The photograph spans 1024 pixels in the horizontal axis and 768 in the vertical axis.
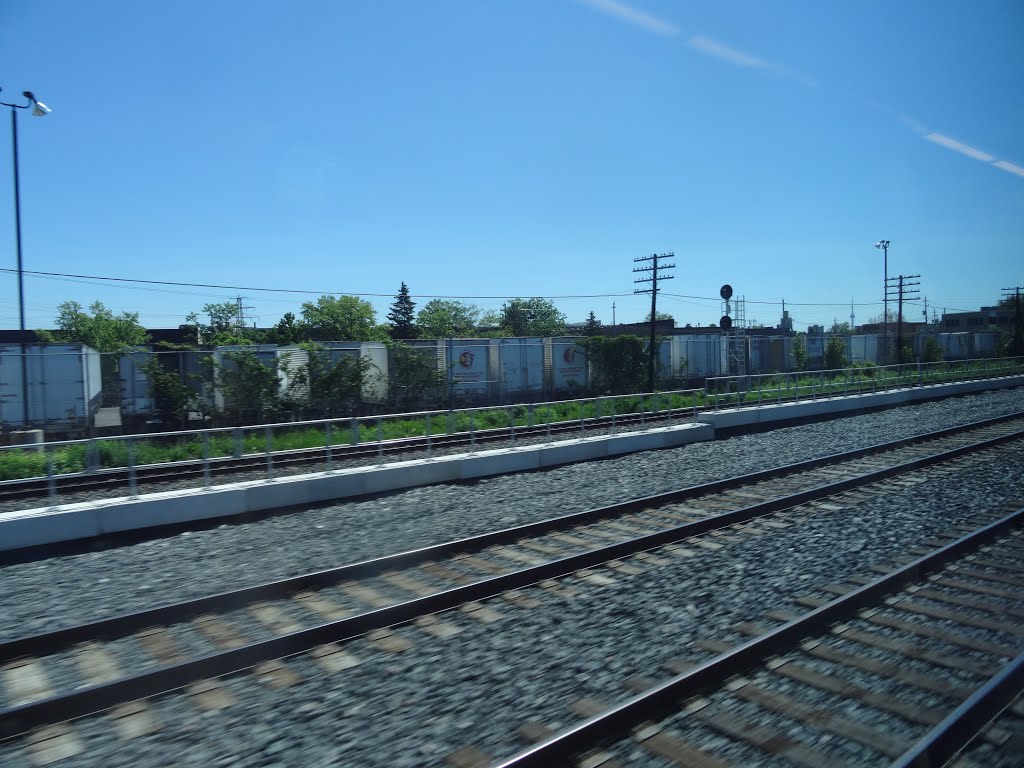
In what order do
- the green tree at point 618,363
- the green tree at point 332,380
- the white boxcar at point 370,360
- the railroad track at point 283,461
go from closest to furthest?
the railroad track at point 283,461
the green tree at point 332,380
the white boxcar at point 370,360
the green tree at point 618,363

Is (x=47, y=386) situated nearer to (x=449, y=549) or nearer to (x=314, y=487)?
(x=314, y=487)

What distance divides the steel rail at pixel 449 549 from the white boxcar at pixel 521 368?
676 inches

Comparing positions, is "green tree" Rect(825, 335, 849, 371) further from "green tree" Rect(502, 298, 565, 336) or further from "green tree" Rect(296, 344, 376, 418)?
"green tree" Rect(502, 298, 565, 336)

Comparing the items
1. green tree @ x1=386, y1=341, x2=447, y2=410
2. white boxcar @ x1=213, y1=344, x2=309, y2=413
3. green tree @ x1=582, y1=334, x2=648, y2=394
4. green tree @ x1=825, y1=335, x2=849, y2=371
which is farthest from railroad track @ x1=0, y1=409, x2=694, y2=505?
green tree @ x1=825, y1=335, x2=849, y2=371

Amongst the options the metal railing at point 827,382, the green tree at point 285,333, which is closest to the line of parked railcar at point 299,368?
the metal railing at point 827,382

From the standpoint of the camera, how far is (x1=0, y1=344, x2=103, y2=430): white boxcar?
20000mm

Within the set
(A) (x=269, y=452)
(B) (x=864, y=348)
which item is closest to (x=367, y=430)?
(A) (x=269, y=452)

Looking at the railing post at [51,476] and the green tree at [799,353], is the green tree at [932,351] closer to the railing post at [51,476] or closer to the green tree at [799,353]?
the green tree at [799,353]

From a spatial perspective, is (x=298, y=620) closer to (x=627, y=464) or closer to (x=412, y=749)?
(x=412, y=749)

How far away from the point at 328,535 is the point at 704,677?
244 inches

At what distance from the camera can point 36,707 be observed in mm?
4625

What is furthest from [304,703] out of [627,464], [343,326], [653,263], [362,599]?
[343,326]

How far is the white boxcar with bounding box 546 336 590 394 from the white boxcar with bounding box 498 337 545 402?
0.65 metres

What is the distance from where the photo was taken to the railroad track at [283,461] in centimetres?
1080
